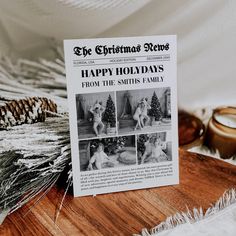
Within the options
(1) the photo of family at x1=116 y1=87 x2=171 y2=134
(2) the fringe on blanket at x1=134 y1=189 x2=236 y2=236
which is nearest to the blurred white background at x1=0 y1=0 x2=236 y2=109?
(1) the photo of family at x1=116 y1=87 x2=171 y2=134

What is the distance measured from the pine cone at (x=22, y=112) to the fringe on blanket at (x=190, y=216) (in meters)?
0.34

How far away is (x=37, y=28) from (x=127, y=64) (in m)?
0.22

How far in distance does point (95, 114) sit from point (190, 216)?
0.87 ft

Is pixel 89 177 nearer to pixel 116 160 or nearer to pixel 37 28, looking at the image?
pixel 116 160

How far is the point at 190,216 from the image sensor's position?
0.73 metres

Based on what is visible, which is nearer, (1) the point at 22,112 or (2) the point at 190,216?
(2) the point at 190,216

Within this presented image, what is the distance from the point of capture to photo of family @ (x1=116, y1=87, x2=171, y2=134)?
2.58ft

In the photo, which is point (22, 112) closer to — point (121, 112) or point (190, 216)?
point (121, 112)

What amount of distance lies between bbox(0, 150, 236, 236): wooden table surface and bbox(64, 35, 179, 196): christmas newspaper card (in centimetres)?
3

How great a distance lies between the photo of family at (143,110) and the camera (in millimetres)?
787

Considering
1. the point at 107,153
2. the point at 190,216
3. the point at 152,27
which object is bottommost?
the point at 190,216

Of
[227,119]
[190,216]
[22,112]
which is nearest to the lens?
[190,216]

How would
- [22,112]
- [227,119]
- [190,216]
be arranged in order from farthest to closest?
[227,119]
[22,112]
[190,216]

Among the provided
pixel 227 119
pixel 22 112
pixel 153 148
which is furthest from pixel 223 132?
pixel 22 112
